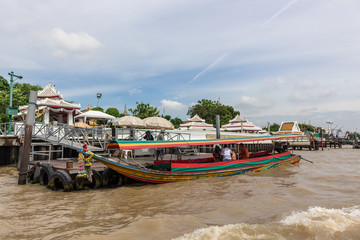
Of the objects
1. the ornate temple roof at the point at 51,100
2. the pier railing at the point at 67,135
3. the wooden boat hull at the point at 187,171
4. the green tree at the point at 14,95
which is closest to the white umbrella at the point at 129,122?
the pier railing at the point at 67,135

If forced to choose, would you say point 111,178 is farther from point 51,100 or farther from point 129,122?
point 51,100

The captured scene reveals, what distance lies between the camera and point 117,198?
786cm

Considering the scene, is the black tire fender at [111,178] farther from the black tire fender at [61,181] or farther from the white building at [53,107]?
the white building at [53,107]

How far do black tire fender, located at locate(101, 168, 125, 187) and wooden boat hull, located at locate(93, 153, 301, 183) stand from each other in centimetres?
64

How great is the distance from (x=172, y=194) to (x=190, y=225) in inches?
119

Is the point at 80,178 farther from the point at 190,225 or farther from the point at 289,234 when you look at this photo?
the point at 289,234

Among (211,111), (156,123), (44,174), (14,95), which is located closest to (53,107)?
(156,123)

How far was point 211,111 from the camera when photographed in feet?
198

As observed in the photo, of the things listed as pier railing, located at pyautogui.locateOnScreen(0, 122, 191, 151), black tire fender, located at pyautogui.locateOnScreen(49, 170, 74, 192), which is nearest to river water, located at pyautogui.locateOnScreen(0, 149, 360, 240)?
black tire fender, located at pyautogui.locateOnScreen(49, 170, 74, 192)

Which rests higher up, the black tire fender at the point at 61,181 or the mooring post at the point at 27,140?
the mooring post at the point at 27,140

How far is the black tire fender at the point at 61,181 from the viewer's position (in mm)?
8484

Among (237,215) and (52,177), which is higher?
(52,177)

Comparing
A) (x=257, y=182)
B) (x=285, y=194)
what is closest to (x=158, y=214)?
(x=285, y=194)

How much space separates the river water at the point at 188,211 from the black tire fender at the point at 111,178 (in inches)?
22.1
